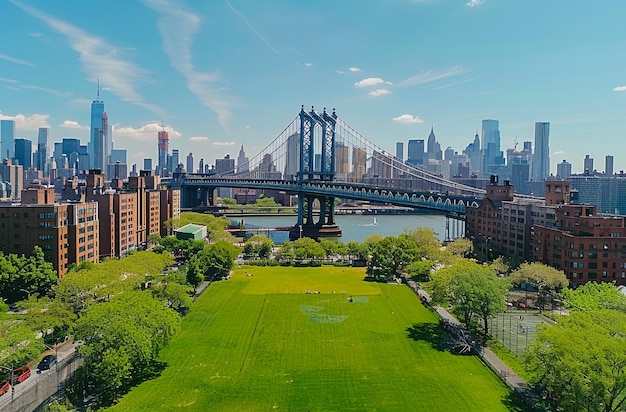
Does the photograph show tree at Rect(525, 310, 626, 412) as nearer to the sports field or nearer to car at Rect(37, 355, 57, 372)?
the sports field

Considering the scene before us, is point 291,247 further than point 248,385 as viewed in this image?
Yes

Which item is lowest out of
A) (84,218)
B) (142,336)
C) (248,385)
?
(248,385)

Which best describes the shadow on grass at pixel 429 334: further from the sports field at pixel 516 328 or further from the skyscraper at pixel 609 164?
the skyscraper at pixel 609 164

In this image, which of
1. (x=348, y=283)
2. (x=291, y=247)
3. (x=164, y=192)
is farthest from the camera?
(x=164, y=192)

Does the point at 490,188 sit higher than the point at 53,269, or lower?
higher

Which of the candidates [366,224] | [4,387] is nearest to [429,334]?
[4,387]

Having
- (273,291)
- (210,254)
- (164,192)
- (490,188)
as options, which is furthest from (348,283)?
(164,192)

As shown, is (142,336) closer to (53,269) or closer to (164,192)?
(53,269)
